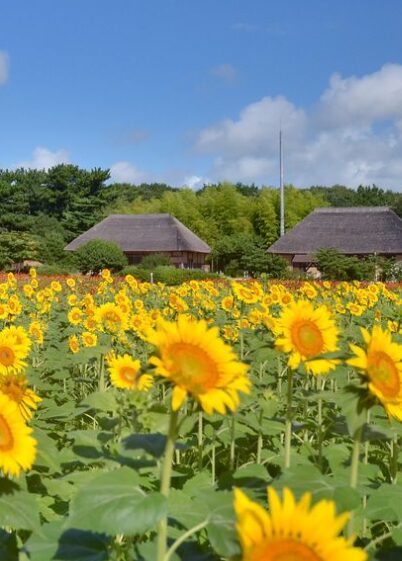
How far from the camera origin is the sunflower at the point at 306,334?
215 cm

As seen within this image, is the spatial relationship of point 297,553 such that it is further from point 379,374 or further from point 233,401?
point 379,374

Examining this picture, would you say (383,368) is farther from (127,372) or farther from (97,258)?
(97,258)

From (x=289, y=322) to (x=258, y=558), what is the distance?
4.44 ft

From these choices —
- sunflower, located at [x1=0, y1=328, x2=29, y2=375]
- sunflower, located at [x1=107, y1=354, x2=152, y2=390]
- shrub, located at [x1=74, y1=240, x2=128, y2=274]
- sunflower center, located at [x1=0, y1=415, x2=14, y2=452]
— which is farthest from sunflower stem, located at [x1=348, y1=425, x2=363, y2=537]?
shrub, located at [x1=74, y1=240, x2=128, y2=274]

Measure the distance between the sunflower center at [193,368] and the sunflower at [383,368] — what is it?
0.95 feet

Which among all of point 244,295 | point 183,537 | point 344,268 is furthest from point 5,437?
point 344,268

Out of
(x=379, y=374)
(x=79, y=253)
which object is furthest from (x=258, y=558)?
(x=79, y=253)

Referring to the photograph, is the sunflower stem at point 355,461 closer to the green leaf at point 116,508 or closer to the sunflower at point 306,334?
the green leaf at point 116,508

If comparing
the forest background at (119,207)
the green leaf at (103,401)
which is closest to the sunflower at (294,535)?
the green leaf at (103,401)

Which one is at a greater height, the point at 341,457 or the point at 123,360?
the point at 123,360

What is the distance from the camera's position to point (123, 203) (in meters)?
65.5

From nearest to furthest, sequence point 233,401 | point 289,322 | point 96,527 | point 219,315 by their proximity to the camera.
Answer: point 96,527 < point 233,401 < point 289,322 < point 219,315

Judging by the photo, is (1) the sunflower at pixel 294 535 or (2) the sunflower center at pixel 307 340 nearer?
(1) the sunflower at pixel 294 535

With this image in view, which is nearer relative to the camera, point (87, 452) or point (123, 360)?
point (87, 452)
